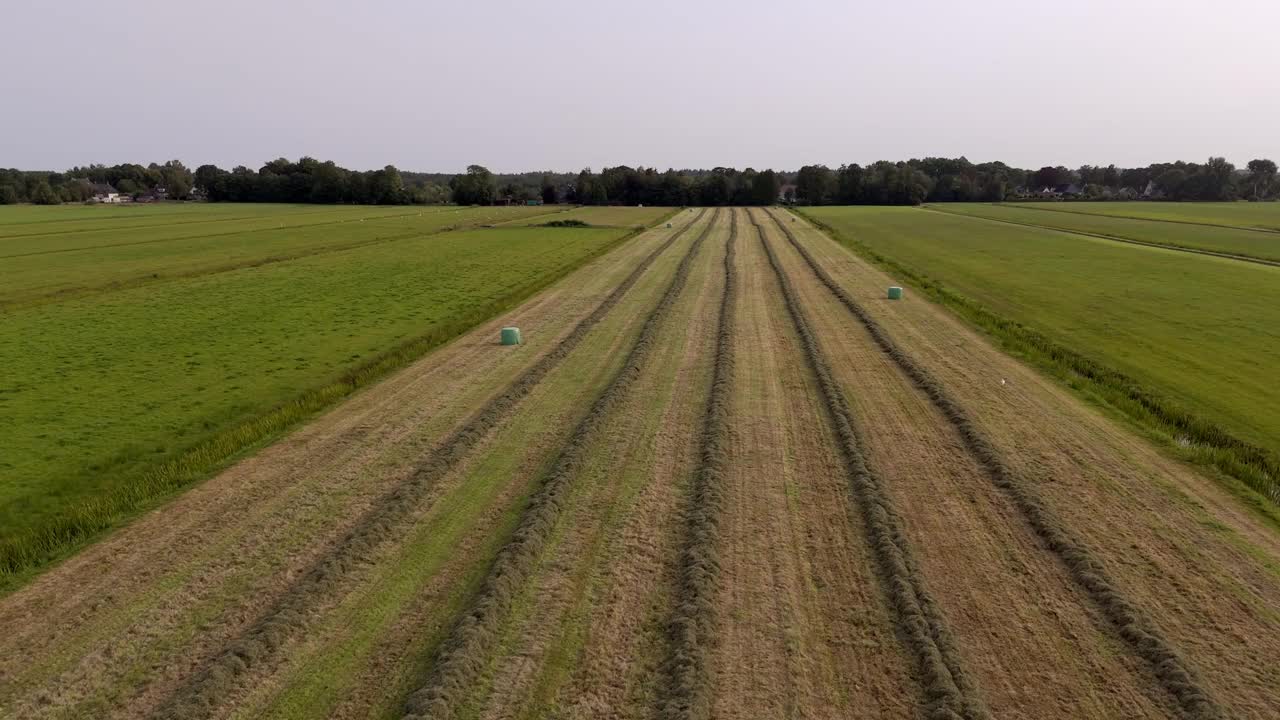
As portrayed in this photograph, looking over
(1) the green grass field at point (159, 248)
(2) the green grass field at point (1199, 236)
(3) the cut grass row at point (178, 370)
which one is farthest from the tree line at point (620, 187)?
(3) the cut grass row at point (178, 370)

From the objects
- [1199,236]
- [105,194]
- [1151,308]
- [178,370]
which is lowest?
[178,370]

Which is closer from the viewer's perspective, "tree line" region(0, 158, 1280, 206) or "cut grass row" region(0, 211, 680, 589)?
"cut grass row" region(0, 211, 680, 589)

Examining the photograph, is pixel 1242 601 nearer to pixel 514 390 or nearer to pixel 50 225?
pixel 514 390

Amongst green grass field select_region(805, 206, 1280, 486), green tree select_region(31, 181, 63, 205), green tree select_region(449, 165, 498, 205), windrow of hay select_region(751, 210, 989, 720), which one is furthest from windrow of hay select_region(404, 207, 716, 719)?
green tree select_region(31, 181, 63, 205)

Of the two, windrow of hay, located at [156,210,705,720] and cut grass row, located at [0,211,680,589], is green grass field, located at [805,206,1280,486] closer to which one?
windrow of hay, located at [156,210,705,720]

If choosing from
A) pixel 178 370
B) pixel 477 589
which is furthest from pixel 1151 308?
pixel 178 370

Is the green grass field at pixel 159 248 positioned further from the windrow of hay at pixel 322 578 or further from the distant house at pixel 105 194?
the distant house at pixel 105 194

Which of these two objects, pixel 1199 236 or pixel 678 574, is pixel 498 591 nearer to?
pixel 678 574
